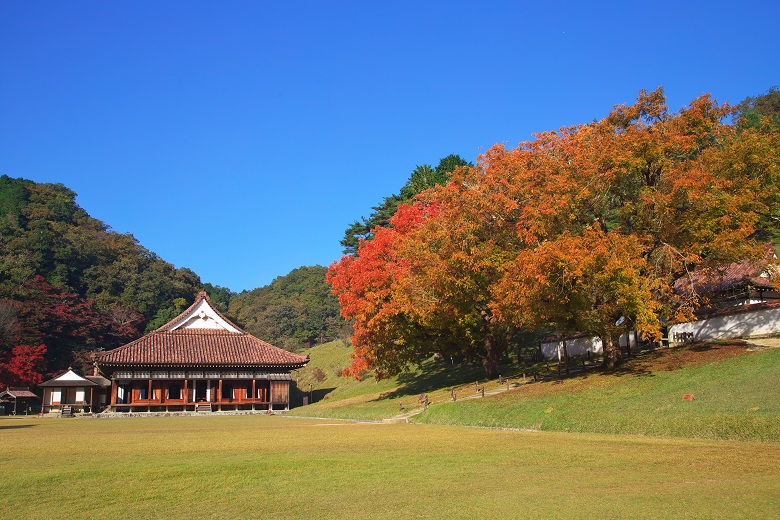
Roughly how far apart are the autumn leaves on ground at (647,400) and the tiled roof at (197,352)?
17091mm

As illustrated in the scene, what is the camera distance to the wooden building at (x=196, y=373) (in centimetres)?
4631

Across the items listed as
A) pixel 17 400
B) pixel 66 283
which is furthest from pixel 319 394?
pixel 66 283

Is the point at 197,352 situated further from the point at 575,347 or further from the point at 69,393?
the point at 575,347

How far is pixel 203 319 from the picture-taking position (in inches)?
2076

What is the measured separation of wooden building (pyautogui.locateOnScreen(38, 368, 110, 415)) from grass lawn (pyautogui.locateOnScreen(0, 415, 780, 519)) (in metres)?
37.3

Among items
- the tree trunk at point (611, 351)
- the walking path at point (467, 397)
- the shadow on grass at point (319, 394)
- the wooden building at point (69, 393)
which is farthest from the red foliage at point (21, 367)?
the tree trunk at point (611, 351)

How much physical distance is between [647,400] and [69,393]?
45.8 meters

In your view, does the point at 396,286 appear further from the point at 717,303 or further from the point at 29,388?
the point at 29,388

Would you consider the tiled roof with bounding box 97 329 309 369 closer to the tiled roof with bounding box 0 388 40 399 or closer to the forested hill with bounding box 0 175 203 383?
the tiled roof with bounding box 0 388 40 399

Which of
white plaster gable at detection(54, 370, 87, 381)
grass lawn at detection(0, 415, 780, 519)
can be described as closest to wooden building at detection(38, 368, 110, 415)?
white plaster gable at detection(54, 370, 87, 381)

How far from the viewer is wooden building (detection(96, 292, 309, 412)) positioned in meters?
46.3

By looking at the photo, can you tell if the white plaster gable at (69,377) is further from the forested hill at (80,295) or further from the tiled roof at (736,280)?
the tiled roof at (736,280)

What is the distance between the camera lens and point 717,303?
103ft

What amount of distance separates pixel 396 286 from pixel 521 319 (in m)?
8.54
